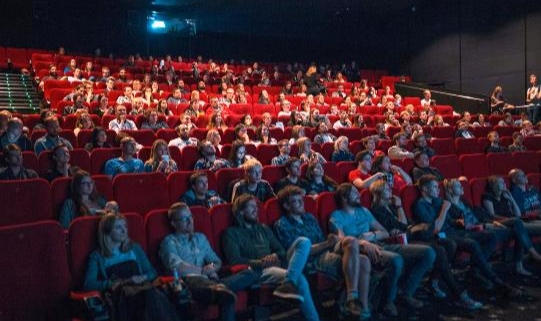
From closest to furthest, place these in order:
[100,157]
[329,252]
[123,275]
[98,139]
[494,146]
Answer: [123,275] → [329,252] → [100,157] → [98,139] → [494,146]

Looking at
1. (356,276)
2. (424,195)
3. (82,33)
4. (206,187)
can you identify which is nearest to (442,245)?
(424,195)

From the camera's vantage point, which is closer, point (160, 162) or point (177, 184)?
point (177, 184)

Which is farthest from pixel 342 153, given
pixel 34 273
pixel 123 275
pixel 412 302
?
pixel 34 273

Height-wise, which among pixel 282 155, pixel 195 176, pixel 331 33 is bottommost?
pixel 195 176

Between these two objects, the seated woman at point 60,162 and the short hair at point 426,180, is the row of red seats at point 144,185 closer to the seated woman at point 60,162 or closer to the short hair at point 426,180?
the seated woman at point 60,162

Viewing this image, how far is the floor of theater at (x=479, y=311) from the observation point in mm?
2417

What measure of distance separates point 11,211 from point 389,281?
1.81 m

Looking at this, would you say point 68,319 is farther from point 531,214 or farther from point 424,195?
point 531,214

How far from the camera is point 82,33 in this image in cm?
Answer: 984

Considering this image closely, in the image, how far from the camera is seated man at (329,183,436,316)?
251 cm

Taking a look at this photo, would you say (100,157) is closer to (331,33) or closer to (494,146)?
(494,146)

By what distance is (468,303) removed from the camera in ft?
8.36

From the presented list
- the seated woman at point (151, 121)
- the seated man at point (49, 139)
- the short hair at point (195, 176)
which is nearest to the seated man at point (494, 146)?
the seated woman at point (151, 121)

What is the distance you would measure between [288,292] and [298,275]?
0.28 feet
